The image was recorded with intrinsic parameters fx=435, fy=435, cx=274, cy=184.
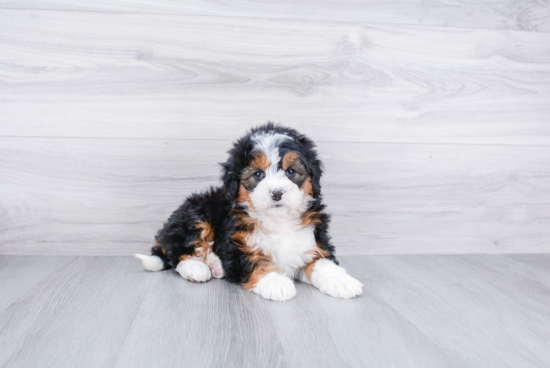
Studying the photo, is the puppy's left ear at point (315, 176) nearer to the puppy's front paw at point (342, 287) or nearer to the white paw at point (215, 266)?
the puppy's front paw at point (342, 287)

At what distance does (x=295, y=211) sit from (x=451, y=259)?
108cm

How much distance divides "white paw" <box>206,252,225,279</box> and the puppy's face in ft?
1.01

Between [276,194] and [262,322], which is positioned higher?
[276,194]

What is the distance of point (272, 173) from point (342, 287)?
0.50m

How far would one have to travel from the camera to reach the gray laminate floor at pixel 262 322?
1.12 meters

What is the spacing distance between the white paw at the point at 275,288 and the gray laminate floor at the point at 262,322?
3 cm

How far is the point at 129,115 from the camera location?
221 cm

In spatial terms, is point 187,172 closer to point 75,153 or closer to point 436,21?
point 75,153

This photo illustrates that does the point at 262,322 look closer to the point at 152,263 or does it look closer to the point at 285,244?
the point at 285,244

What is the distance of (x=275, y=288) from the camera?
1.54 metres

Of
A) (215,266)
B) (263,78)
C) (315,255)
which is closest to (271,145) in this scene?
(315,255)

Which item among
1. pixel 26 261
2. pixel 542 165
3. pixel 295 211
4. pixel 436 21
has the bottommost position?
pixel 26 261

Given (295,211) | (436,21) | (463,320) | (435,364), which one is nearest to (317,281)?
(295,211)

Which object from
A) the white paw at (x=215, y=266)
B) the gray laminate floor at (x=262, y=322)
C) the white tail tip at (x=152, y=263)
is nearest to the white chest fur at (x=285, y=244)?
the gray laminate floor at (x=262, y=322)
